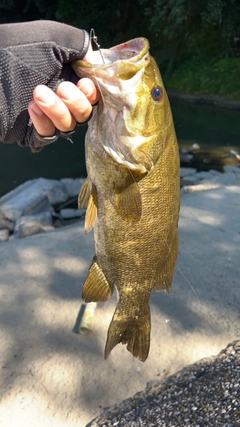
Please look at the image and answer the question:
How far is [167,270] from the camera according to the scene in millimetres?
1968

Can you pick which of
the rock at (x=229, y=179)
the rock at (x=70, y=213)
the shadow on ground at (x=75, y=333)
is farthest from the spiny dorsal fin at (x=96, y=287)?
the rock at (x=229, y=179)

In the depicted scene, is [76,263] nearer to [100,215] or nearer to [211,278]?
[211,278]

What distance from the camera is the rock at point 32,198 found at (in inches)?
292

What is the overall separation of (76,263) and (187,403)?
78.3 inches

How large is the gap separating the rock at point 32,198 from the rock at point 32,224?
1.12 feet

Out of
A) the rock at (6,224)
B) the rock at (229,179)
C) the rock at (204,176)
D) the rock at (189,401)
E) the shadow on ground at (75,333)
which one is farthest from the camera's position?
the rock at (204,176)

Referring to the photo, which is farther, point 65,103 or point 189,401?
point 189,401

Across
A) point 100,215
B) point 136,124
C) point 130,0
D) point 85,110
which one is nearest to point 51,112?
point 85,110

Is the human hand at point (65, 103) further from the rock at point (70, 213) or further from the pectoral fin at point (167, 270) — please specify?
the rock at point (70, 213)

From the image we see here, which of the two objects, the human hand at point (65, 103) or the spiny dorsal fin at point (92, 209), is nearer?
the human hand at point (65, 103)

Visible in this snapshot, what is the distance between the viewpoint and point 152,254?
189cm

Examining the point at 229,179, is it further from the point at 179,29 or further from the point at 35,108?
the point at 179,29

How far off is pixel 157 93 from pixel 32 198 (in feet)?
20.5

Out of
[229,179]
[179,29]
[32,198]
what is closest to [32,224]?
[32,198]
